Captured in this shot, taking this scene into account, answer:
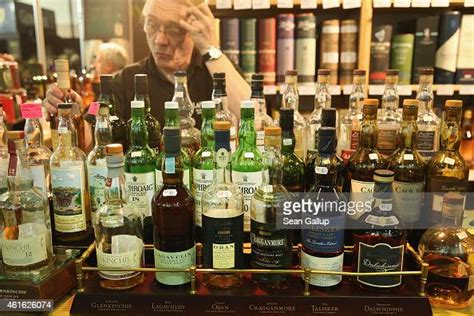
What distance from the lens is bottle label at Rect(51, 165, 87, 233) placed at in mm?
992

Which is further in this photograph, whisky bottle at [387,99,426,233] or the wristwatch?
the wristwatch

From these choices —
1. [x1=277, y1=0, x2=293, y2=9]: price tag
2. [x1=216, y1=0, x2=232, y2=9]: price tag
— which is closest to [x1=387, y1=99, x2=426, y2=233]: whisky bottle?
[x1=277, y1=0, x2=293, y2=9]: price tag

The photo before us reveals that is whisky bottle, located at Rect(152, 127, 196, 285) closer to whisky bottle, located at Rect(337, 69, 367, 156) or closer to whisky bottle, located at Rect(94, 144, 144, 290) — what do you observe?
whisky bottle, located at Rect(94, 144, 144, 290)

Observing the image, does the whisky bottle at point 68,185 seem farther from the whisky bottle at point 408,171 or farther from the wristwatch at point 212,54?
the wristwatch at point 212,54

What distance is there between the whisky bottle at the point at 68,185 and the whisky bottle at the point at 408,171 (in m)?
0.67

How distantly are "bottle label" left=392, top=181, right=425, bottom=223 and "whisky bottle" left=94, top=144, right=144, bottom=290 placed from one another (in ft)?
1.77

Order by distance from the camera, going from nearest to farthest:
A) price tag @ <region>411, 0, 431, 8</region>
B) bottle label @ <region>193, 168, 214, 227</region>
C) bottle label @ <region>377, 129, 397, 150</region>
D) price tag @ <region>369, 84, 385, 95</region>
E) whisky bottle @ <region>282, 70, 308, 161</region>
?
bottle label @ <region>193, 168, 214, 227</region>, bottle label @ <region>377, 129, 397, 150</region>, whisky bottle @ <region>282, 70, 308, 161</region>, price tag @ <region>411, 0, 431, 8</region>, price tag @ <region>369, 84, 385, 95</region>

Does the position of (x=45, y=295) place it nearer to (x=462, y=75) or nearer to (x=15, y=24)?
(x=462, y=75)

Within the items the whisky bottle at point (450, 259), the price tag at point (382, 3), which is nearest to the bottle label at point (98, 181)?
the whisky bottle at point (450, 259)

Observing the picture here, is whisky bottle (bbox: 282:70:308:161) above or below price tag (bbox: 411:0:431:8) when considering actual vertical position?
below

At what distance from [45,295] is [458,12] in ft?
7.22

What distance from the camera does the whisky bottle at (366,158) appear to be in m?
0.98

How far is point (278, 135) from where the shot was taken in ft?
2.86

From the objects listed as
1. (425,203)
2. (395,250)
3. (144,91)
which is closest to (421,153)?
(425,203)
